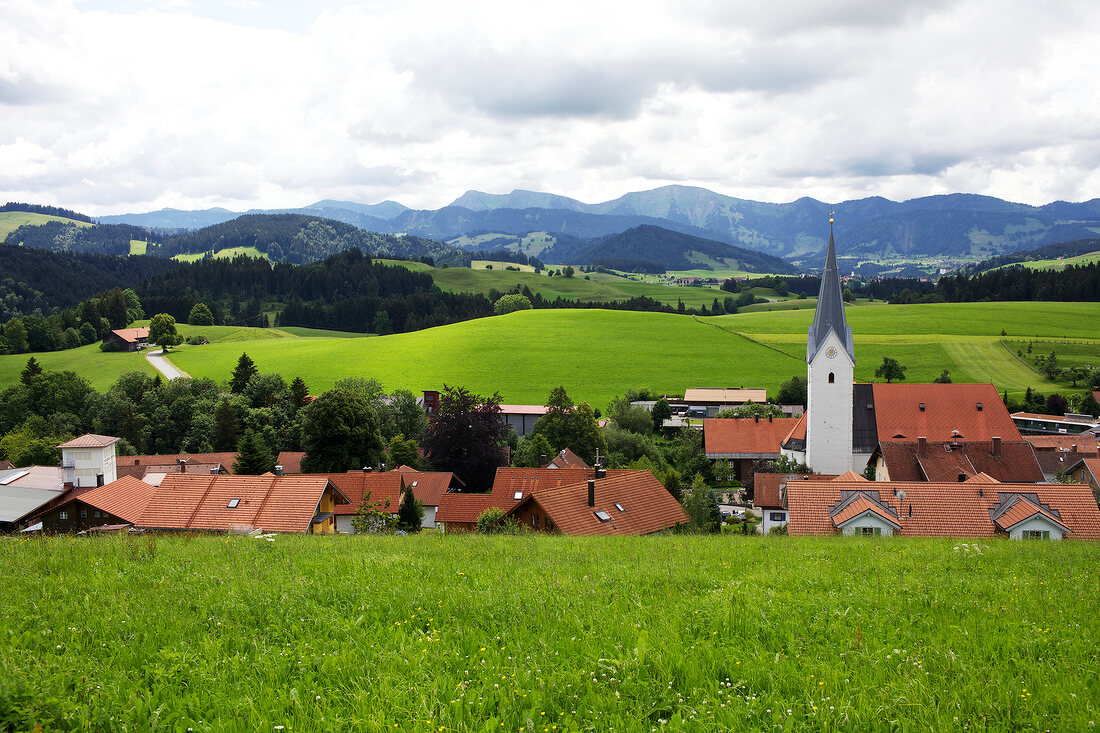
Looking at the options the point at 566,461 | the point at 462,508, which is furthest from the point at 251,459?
the point at 566,461

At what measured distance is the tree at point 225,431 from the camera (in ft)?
230

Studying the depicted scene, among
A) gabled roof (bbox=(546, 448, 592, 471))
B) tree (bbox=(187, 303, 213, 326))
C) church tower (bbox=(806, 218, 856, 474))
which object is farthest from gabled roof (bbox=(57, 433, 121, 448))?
tree (bbox=(187, 303, 213, 326))

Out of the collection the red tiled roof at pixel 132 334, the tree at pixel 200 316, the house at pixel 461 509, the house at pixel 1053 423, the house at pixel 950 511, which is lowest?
the house at pixel 1053 423

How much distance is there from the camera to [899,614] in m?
7.70

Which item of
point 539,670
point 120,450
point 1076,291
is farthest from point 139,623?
point 1076,291

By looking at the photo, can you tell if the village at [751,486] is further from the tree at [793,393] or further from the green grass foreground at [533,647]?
the tree at [793,393]

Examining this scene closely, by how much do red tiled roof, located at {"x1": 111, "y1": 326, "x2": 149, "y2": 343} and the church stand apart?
106817mm

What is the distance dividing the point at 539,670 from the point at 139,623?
402cm

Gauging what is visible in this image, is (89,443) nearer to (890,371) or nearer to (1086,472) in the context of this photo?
(1086,472)

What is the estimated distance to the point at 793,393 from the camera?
86.8m

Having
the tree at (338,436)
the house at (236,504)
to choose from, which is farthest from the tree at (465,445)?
the house at (236,504)

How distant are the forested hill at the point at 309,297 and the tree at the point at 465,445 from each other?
101 m

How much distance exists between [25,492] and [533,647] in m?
40.9

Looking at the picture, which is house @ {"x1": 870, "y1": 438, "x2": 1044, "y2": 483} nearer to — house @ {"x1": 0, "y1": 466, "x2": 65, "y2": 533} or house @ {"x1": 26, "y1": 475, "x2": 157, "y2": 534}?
house @ {"x1": 26, "y1": 475, "x2": 157, "y2": 534}
